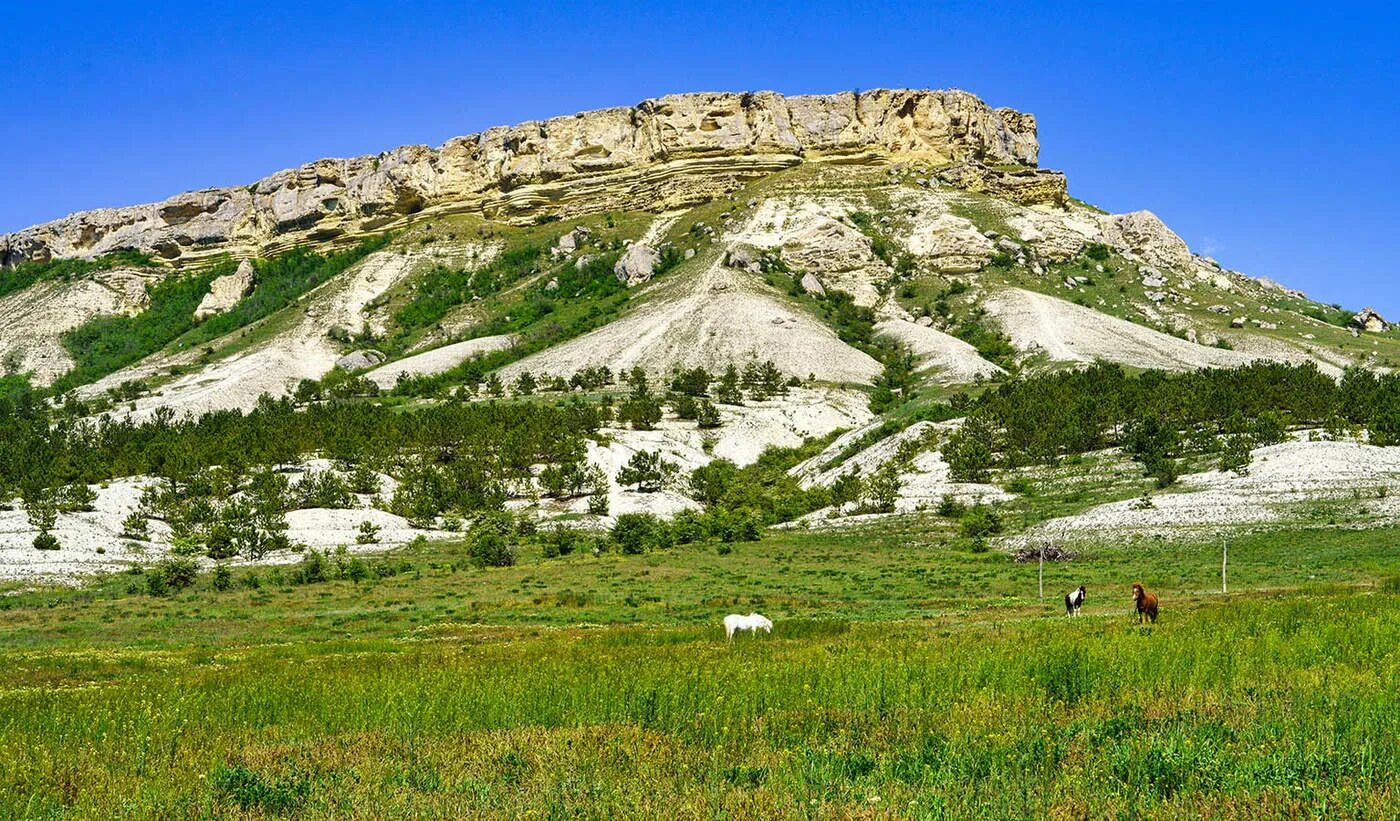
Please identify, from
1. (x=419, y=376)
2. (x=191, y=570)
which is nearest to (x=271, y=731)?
(x=191, y=570)

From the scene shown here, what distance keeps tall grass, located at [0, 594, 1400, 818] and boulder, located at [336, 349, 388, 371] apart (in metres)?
128

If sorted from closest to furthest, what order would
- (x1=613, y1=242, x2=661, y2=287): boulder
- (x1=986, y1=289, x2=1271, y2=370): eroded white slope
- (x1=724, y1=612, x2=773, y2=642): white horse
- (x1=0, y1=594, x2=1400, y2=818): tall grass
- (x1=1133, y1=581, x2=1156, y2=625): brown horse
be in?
(x1=0, y1=594, x2=1400, y2=818): tall grass
(x1=1133, y1=581, x2=1156, y2=625): brown horse
(x1=724, y1=612, x2=773, y2=642): white horse
(x1=986, y1=289, x2=1271, y2=370): eroded white slope
(x1=613, y1=242, x2=661, y2=287): boulder

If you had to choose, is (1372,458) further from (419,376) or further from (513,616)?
(419,376)

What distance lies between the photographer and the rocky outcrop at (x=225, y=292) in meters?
183

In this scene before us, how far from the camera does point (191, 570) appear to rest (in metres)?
51.4

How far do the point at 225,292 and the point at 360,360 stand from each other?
6092 cm

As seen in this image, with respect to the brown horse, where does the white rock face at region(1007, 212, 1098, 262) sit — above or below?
above

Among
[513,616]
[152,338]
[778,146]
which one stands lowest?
[513,616]

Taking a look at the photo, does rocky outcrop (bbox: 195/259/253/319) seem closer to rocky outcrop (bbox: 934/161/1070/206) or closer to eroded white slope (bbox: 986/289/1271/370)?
rocky outcrop (bbox: 934/161/1070/206)

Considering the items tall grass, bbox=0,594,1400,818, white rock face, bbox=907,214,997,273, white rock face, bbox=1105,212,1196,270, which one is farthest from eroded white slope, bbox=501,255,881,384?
tall grass, bbox=0,594,1400,818

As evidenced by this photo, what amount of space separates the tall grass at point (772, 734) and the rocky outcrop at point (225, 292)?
18365 cm

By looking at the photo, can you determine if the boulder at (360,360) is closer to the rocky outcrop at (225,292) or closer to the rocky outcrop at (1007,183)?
the rocky outcrop at (225,292)

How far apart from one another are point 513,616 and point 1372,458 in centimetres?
5138

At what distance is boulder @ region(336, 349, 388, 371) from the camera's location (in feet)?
457
